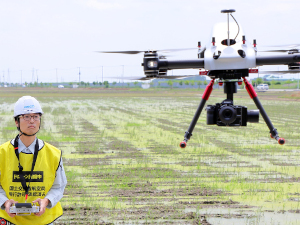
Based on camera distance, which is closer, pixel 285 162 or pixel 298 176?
pixel 298 176

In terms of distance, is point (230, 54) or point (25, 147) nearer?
point (25, 147)

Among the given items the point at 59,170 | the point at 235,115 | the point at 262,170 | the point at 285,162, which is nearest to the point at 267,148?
the point at 285,162

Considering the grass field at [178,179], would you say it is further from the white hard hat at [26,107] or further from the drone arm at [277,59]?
the white hard hat at [26,107]

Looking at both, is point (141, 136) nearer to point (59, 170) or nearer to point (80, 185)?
point (80, 185)

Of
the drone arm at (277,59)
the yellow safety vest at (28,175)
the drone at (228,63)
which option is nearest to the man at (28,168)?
the yellow safety vest at (28,175)

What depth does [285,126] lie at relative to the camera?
20078 millimetres

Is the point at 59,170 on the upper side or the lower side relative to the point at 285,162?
upper

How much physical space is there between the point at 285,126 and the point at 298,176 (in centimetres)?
1110

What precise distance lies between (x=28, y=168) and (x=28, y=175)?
0.05 m

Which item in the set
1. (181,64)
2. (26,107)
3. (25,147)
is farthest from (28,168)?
(181,64)

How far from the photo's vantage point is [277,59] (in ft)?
19.6

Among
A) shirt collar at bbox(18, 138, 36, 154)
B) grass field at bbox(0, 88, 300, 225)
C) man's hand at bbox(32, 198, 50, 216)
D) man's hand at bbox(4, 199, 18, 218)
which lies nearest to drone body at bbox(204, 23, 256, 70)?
grass field at bbox(0, 88, 300, 225)

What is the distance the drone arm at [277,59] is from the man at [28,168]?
3395mm

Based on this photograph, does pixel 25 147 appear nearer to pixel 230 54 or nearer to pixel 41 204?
pixel 41 204
